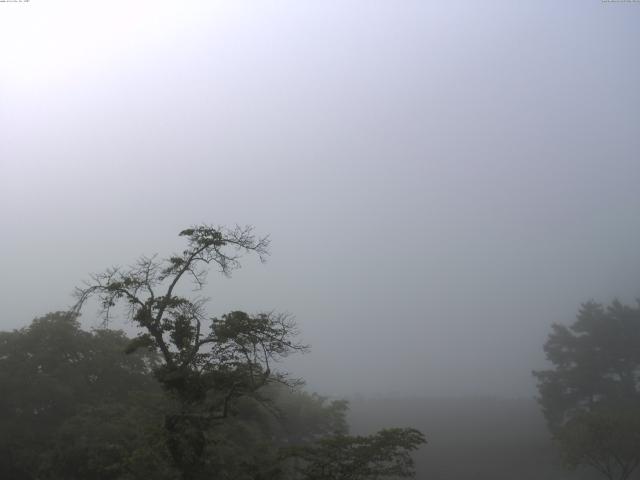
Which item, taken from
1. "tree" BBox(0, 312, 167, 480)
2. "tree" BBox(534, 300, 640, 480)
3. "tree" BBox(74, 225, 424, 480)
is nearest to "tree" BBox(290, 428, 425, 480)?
"tree" BBox(74, 225, 424, 480)

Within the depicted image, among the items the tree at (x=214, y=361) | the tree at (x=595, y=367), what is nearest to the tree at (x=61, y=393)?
the tree at (x=214, y=361)

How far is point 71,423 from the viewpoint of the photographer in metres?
23.7

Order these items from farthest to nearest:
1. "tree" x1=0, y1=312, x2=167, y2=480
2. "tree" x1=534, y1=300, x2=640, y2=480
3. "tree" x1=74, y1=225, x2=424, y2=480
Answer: "tree" x1=534, y1=300, x2=640, y2=480, "tree" x1=0, y1=312, x2=167, y2=480, "tree" x1=74, y1=225, x2=424, y2=480

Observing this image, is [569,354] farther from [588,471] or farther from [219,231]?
[219,231]

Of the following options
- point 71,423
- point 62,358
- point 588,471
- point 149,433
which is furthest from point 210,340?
point 588,471

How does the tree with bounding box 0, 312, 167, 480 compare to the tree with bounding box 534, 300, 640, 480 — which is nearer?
the tree with bounding box 0, 312, 167, 480

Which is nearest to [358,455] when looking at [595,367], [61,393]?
[61,393]

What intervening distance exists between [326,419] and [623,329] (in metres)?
39.2

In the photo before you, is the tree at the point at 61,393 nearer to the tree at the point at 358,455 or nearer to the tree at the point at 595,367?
the tree at the point at 358,455

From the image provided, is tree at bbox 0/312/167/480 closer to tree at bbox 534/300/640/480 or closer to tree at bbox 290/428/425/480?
tree at bbox 290/428/425/480

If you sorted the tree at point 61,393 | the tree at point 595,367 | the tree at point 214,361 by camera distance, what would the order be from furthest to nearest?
1. the tree at point 595,367
2. the tree at point 61,393
3. the tree at point 214,361

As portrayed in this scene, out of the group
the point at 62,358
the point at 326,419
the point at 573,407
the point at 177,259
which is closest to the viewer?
the point at 177,259

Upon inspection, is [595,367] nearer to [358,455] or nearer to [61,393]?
[358,455]

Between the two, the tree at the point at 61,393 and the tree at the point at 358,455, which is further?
the tree at the point at 61,393
